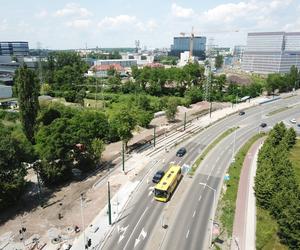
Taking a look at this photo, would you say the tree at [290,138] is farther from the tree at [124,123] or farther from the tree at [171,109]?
the tree at [124,123]

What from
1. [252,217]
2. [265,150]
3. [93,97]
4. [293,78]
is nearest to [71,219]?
[252,217]

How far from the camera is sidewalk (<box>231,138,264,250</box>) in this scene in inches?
1597

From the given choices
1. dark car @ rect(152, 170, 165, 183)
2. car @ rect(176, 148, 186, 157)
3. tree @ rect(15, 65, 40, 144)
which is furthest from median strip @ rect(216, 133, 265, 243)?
tree @ rect(15, 65, 40, 144)

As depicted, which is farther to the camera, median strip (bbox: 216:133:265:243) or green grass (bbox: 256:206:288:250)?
median strip (bbox: 216:133:265:243)

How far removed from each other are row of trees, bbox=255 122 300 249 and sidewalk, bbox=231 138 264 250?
269 cm

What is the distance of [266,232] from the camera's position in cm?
4228

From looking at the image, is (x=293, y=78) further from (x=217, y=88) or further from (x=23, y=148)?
(x=23, y=148)

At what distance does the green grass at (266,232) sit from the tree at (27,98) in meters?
59.2

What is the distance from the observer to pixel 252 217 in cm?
4638

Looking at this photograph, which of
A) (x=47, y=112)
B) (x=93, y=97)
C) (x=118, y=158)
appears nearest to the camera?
(x=118, y=158)

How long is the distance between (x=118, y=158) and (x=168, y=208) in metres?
25.4

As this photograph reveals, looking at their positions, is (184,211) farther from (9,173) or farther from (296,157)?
(296,157)

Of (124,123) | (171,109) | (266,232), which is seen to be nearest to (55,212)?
(124,123)

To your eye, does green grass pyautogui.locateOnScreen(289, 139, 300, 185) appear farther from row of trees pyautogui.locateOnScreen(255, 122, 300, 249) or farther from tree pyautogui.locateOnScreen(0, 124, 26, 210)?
tree pyautogui.locateOnScreen(0, 124, 26, 210)
